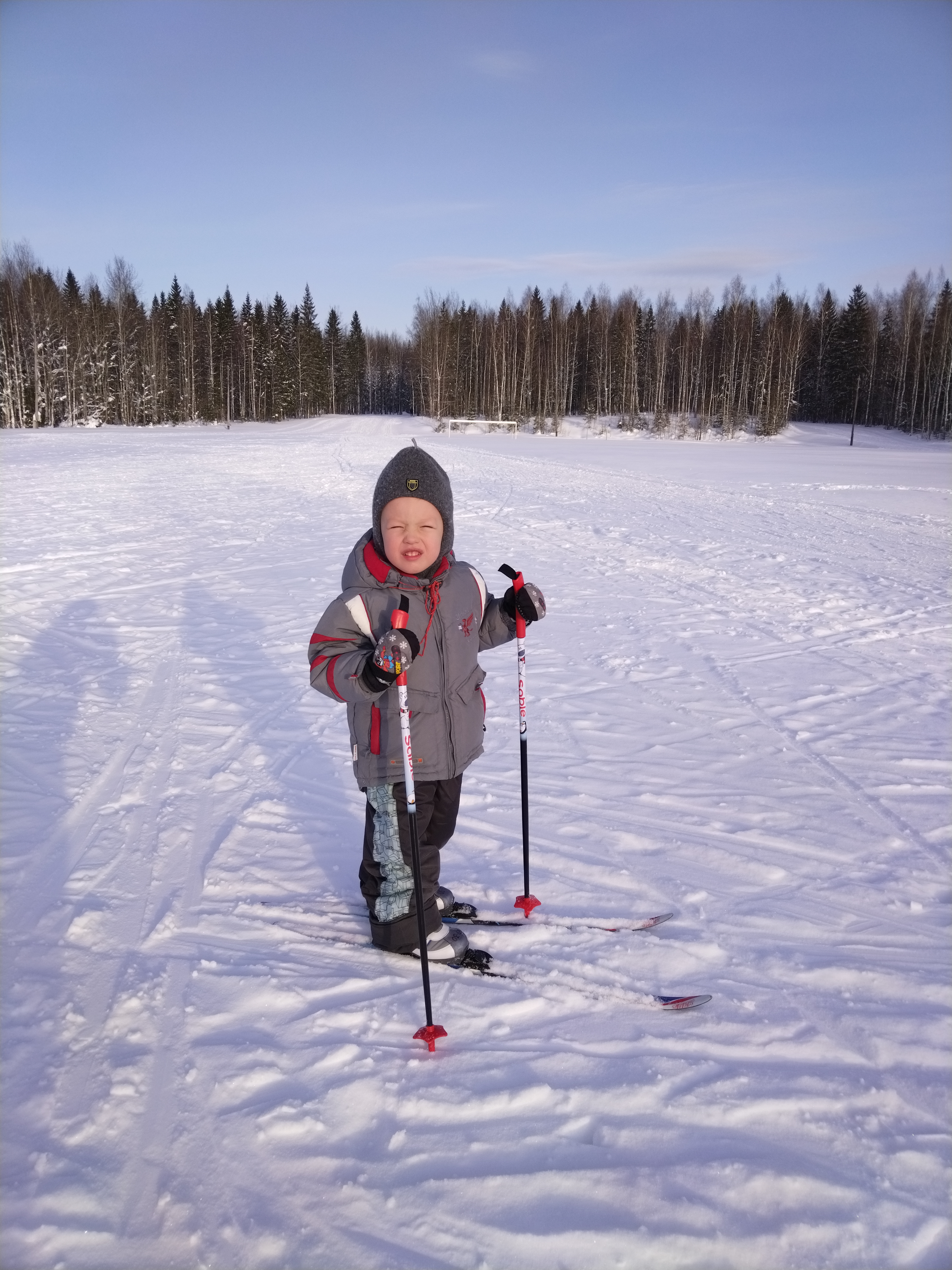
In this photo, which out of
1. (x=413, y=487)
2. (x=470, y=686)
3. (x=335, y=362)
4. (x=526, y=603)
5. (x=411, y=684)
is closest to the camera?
(x=413, y=487)

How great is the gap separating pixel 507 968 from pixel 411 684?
1.11 m

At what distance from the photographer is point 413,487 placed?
265cm

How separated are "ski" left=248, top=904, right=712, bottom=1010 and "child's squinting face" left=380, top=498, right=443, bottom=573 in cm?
145

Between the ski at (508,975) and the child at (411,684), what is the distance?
0.04 m

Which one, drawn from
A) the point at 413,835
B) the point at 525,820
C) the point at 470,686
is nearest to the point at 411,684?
the point at 470,686

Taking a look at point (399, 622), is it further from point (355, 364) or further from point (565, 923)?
point (355, 364)

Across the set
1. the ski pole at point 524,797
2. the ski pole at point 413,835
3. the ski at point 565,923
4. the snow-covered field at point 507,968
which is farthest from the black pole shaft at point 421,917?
the ski pole at point 524,797

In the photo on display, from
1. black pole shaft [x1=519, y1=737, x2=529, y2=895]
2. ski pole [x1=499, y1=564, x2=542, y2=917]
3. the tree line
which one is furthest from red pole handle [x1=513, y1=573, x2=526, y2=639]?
the tree line

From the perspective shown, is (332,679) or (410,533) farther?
(410,533)

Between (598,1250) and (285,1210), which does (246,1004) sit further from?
(598,1250)

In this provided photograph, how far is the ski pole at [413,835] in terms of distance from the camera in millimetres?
2404

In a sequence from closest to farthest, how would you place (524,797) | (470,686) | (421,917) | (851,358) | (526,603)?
(421,917) → (470,686) → (526,603) → (524,797) → (851,358)

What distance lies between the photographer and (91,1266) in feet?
5.79

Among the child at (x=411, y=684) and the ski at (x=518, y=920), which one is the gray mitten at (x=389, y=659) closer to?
the child at (x=411, y=684)
